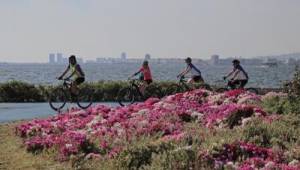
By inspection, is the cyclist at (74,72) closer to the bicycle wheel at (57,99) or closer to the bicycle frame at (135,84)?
the bicycle wheel at (57,99)

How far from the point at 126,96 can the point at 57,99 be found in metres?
3.14

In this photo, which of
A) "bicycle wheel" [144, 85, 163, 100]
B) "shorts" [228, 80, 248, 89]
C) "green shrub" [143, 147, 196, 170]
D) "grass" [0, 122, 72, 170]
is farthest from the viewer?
"bicycle wheel" [144, 85, 163, 100]

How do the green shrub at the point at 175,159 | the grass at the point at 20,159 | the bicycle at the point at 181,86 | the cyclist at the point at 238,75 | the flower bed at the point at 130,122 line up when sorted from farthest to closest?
the bicycle at the point at 181,86 → the cyclist at the point at 238,75 → the flower bed at the point at 130,122 → the grass at the point at 20,159 → the green shrub at the point at 175,159

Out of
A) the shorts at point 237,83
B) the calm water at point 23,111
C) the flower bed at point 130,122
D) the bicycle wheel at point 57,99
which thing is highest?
the shorts at point 237,83

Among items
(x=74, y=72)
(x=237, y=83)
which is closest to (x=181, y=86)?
(x=237, y=83)

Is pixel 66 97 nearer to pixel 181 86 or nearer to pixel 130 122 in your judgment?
pixel 181 86

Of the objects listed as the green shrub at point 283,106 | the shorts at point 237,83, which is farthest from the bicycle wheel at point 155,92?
the green shrub at point 283,106

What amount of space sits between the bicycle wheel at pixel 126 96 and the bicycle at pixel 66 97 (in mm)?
1327

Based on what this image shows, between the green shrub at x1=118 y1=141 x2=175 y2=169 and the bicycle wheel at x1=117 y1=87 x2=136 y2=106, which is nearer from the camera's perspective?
the green shrub at x1=118 y1=141 x2=175 y2=169

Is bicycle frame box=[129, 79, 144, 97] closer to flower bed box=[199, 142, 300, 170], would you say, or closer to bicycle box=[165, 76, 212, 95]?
bicycle box=[165, 76, 212, 95]

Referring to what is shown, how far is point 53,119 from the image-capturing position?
20219mm

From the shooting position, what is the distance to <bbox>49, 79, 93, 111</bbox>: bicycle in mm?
26158

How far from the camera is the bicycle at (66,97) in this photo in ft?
85.8

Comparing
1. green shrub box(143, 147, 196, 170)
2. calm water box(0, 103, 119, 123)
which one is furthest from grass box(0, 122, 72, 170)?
calm water box(0, 103, 119, 123)
